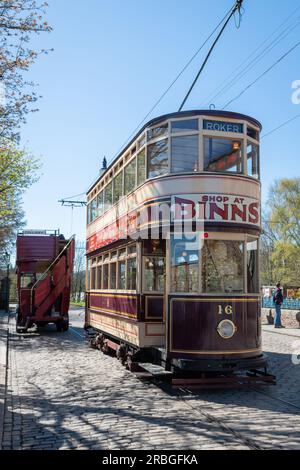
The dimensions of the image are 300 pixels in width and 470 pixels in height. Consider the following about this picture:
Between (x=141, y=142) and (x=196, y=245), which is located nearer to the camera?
(x=196, y=245)

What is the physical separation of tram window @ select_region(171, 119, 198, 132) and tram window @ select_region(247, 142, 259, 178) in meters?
1.10

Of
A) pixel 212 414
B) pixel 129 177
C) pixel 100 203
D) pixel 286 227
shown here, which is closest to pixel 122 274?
pixel 129 177

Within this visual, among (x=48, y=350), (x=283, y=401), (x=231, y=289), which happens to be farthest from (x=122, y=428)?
(x=48, y=350)

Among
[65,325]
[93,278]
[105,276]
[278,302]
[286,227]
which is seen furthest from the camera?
[286,227]

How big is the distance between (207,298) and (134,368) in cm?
218

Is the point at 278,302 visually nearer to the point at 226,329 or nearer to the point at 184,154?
the point at 226,329

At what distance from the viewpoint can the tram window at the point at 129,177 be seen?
10.5 metres

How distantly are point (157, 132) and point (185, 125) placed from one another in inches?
25.9

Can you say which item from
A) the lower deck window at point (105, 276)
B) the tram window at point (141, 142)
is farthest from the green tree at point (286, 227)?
the tram window at point (141, 142)

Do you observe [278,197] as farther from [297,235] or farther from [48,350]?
[48,350]

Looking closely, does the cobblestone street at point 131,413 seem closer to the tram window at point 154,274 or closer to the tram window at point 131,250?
the tram window at point 154,274

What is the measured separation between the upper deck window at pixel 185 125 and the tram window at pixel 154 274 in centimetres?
242

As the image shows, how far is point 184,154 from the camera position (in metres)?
9.06

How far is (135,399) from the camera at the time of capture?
794 centimetres
